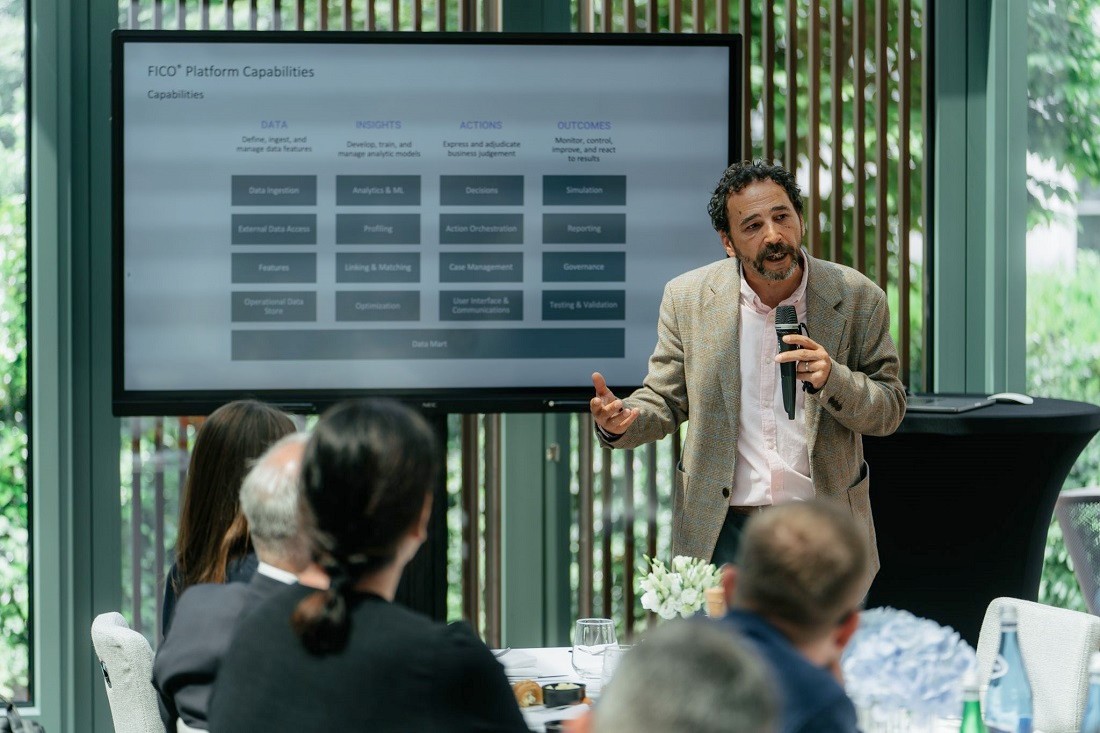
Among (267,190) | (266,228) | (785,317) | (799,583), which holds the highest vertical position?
(267,190)

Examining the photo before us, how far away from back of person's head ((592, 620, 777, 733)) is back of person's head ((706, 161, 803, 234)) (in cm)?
250

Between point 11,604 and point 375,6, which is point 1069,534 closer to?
point 375,6

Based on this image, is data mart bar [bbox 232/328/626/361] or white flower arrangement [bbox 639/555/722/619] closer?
white flower arrangement [bbox 639/555/722/619]

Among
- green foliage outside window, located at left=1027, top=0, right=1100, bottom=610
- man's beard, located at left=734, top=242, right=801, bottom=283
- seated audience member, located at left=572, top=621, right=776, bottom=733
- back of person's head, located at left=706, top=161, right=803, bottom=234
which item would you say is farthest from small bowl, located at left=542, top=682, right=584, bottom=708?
A: green foliage outside window, located at left=1027, top=0, right=1100, bottom=610

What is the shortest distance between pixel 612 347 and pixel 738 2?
1.37 meters

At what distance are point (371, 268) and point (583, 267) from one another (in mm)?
660

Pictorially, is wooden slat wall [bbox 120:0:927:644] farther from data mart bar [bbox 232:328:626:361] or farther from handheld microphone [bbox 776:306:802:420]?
handheld microphone [bbox 776:306:802:420]

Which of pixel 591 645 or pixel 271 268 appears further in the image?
pixel 271 268

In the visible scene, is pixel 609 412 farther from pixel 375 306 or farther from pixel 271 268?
pixel 271 268

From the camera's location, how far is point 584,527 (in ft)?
14.2

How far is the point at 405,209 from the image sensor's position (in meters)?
3.88

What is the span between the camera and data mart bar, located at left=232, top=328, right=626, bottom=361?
383 cm

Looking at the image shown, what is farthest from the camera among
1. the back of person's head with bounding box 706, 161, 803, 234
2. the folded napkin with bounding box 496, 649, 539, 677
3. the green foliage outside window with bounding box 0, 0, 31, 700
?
the green foliage outside window with bounding box 0, 0, 31, 700

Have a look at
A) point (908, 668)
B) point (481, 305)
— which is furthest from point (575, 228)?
point (908, 668)
